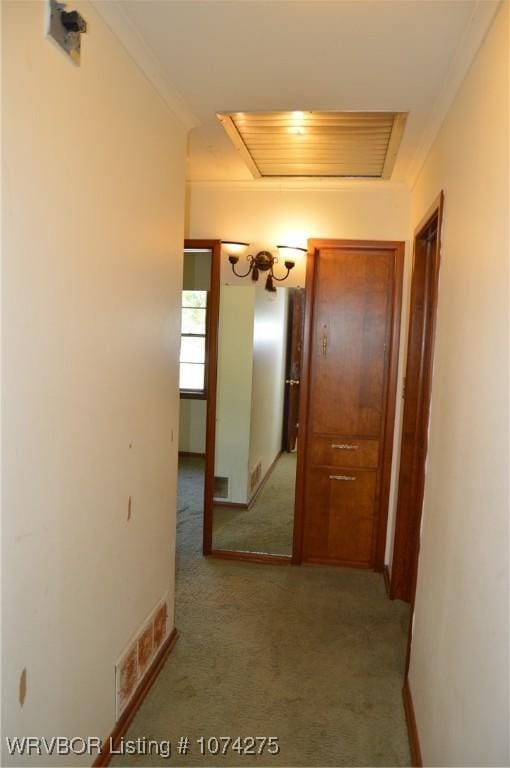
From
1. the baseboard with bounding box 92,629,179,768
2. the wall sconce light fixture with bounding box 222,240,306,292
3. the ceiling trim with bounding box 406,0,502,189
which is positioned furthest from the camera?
the wall sconce light fixture with bounding box 222,240,306,292

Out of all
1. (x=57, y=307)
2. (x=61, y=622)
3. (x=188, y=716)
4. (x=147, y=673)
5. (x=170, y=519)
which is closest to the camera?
(x=57, y=307)

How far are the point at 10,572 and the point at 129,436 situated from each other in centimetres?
73

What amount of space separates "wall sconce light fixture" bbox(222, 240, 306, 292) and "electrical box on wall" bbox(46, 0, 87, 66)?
198cm

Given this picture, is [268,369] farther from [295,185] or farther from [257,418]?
[295,185]

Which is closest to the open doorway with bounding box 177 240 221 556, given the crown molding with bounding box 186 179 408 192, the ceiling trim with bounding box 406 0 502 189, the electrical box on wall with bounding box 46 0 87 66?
the crown molding with bounding box 186 179 408 192

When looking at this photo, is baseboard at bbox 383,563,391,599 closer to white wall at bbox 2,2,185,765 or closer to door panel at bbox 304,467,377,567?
door panel at bbox 304,467,377,567

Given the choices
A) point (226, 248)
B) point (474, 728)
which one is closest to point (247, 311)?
point (226, 248)

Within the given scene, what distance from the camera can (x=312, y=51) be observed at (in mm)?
1770

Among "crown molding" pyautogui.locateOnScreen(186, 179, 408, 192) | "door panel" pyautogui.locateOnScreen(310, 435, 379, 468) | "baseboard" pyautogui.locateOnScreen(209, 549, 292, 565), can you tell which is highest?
"crown molding" pyautogui.locateOnScreen(186, 179, 408, 192)

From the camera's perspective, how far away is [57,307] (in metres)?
1.36

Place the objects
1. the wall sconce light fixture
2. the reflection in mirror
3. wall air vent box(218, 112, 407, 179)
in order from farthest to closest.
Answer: the reflection in mirror < the wall sconce light fixture < wall air vent box(218, 112, 407, 179)

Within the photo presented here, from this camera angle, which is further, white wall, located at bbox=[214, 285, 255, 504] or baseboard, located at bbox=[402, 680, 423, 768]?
white wall, located at bbox=[214, 285, 255, 504]

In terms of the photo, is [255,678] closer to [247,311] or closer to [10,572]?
[10,572]

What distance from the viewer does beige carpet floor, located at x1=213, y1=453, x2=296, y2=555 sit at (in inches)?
139
